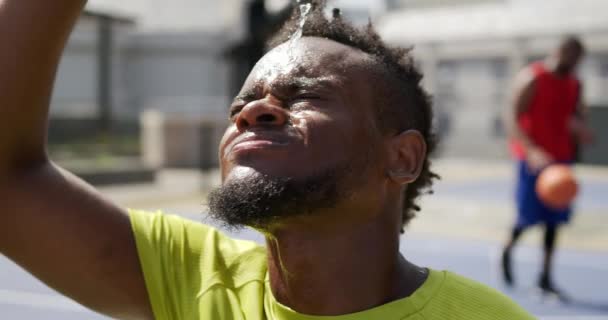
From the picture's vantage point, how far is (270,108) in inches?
77.2

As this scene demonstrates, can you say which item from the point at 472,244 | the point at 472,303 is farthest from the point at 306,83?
the point at 472,244

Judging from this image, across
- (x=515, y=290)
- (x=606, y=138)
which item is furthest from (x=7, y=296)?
(x=606, y=138)

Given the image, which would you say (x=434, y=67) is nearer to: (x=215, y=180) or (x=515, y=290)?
(x=215, y=180)

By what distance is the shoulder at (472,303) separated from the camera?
1.96 m

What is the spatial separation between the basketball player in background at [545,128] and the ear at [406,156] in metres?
5.03

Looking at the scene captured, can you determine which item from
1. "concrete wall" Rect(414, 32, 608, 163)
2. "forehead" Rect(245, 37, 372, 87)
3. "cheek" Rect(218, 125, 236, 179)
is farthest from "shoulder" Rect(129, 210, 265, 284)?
"concrete wall" Rect(414, 32, 608, 163)

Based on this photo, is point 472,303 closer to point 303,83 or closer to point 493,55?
point 303,83

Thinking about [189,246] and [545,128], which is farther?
[545,128]

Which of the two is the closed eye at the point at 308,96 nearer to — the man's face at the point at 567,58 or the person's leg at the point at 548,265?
the man's face at the point at 567,58

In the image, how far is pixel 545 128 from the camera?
7195 mm

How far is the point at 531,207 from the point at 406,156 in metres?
5.27

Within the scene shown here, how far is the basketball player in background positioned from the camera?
7.09 m

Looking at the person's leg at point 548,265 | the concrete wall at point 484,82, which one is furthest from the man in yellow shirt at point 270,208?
the concrete wall at point 484,82

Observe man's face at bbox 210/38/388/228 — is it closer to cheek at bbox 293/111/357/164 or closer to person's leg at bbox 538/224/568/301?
cheek at bbox 293/111/357/164
